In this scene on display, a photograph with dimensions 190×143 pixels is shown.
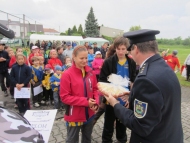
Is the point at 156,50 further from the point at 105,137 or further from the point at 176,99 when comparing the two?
the point at 105,137

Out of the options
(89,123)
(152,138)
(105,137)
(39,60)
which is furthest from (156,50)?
A: (39,60)

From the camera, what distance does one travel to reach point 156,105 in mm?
1298

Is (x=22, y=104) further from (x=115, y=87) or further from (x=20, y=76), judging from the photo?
(x=115, y=87)

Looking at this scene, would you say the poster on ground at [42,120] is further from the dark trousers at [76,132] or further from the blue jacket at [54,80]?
the blue jacket at [54,80]

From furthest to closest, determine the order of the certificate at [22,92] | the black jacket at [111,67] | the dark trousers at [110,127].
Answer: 1. the certificate at [22,92]
2. the dark trousers at [110,127]
3. the black jacket at [111,67]

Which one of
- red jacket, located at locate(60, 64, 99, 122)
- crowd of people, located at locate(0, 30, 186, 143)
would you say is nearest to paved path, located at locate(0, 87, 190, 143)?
crowd of people, located at locate(0, 30, 186, 143)

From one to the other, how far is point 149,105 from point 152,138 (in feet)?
1.27

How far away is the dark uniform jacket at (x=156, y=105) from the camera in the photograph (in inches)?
51.8

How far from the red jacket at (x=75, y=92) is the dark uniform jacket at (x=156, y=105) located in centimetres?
88

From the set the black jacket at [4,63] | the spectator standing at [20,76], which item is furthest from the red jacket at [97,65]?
the black jacket at [4,63]

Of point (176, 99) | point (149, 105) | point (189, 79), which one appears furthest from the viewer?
point (189, 79)

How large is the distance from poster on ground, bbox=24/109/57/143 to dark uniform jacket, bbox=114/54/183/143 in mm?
836

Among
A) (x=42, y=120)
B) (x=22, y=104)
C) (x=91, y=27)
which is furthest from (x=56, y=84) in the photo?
(x=91, y=27)

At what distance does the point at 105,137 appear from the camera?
10.1 feet
